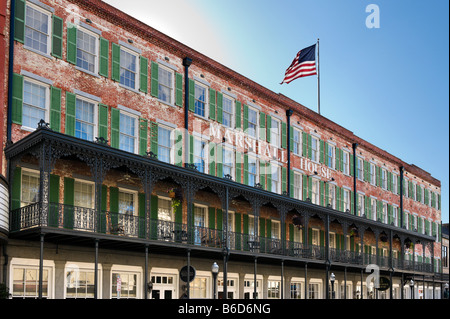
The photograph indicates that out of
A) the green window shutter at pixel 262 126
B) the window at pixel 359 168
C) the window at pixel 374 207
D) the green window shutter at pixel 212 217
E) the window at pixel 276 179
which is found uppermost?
the green window shutter at pixel 262 126

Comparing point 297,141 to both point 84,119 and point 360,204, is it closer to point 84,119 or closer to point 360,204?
point 360,204

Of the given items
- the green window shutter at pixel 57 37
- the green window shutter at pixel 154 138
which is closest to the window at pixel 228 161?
the green window shutter at pixel 154 138

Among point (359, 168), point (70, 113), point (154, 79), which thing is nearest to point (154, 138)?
point (154, 79)

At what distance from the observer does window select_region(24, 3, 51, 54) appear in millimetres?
20203

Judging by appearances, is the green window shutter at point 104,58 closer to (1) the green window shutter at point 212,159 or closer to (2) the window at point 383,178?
(1) the green window shutter at point 212,159

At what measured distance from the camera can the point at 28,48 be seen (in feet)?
65.6

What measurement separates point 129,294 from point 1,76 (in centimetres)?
958

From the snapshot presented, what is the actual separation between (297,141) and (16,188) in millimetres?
20629

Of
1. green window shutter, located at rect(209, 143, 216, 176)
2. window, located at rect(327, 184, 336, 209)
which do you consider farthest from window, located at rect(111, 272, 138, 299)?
window, located at rect(327, 184, 336, 209)

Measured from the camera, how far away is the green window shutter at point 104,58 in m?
22.9

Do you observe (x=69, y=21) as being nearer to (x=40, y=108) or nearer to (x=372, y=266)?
(x=40, y=108)

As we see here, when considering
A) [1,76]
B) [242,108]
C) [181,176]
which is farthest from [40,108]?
[242,108]

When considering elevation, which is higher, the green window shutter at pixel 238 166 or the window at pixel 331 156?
the window at pixel 331 156

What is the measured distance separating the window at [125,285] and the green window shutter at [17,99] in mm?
6981
